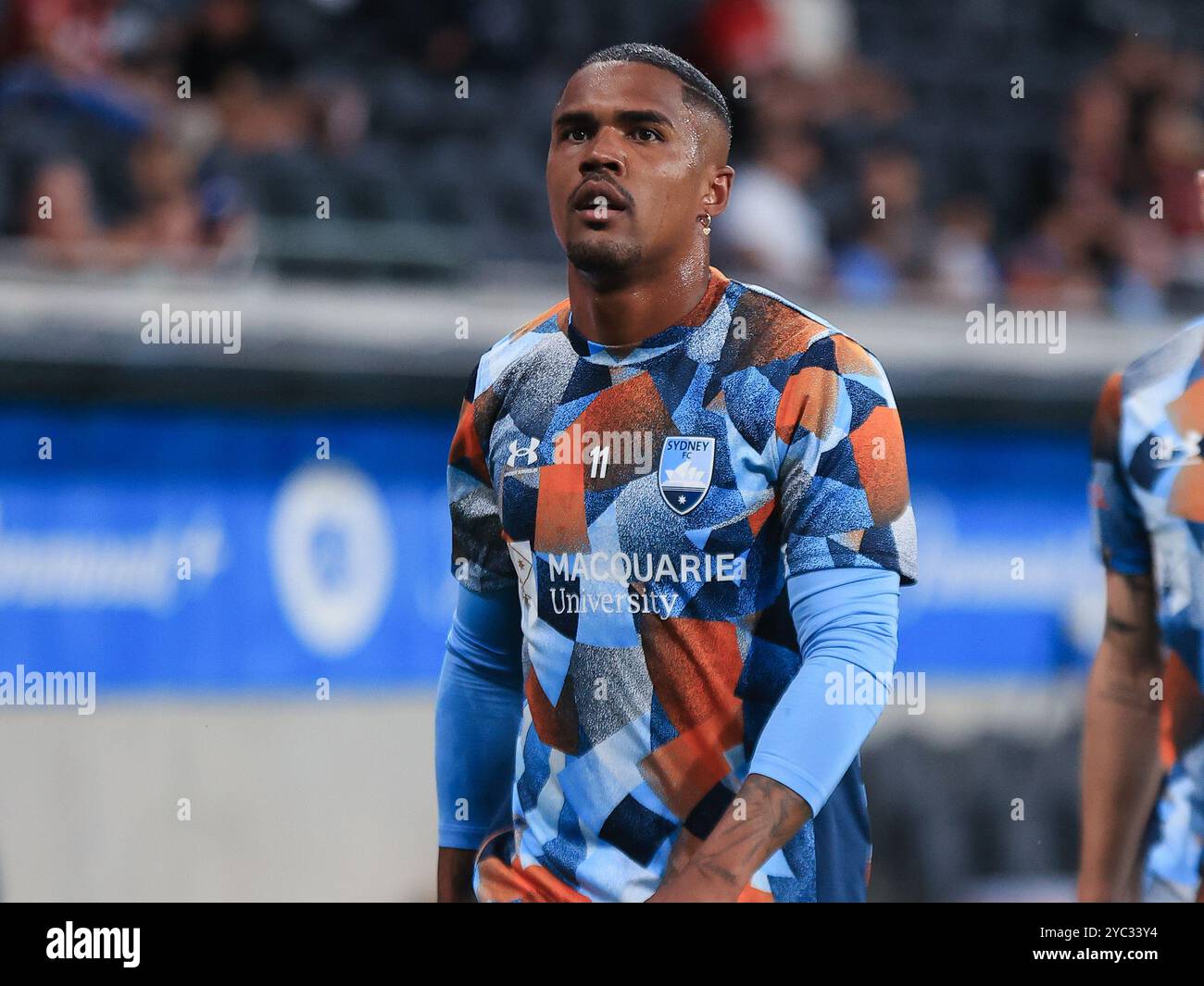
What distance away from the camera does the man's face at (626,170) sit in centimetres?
287

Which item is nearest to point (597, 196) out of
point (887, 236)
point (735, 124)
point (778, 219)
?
point (735, 124)

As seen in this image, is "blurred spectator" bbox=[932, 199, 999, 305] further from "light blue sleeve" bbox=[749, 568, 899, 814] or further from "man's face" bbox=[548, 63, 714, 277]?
"light blue sleeve" bbox=[749, 568, 899, 814]

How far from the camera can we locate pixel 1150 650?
3416mm

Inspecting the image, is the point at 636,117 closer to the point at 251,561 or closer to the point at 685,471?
the point at 685,471

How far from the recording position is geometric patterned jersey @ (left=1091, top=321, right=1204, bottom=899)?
334 cm

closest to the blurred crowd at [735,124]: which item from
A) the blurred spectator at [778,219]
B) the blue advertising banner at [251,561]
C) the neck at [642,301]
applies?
the blurred spectator at [778,219]

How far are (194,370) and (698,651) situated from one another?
9.48 ft

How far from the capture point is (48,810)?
16.8ft

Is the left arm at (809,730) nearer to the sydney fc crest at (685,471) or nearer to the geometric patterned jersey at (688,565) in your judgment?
the geometric patterned jersey at (688,565)

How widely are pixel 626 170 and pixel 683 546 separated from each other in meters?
0.55

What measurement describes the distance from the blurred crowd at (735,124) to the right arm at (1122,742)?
108 inches

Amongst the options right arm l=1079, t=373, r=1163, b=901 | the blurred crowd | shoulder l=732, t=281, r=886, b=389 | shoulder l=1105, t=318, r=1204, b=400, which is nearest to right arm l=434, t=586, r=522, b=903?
shoulder l=732, t=281, r=886, b=389

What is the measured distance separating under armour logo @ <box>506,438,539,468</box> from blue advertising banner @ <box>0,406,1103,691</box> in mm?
2253
